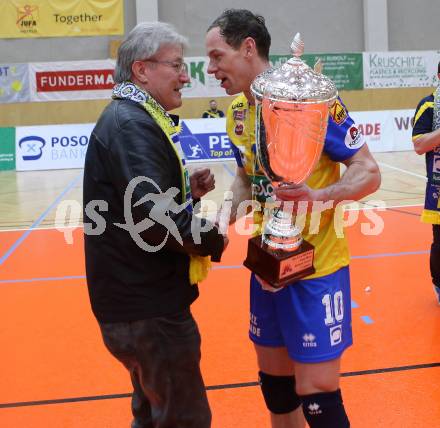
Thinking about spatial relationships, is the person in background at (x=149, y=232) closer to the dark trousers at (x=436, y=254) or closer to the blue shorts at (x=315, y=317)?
the blue shorts at (x=315, y=317)

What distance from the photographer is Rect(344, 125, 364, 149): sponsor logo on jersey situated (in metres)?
1.90

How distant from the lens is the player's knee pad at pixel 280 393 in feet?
7.18

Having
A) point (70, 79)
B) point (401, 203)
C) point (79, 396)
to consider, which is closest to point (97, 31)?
point (70, 79)

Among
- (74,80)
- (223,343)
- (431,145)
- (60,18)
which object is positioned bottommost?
(223,343)

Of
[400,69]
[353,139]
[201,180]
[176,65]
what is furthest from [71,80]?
[353,139]

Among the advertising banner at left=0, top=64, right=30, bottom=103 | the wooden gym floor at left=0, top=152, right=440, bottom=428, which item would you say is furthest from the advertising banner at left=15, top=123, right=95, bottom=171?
the wooden gym floor at left=0, top=152, right=440, bottom=428

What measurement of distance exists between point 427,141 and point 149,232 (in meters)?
2.33

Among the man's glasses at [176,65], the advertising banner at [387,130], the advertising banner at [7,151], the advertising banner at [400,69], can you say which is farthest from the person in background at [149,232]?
the advertising banner at [400,69]

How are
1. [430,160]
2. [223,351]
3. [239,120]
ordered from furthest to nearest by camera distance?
1. [430,160]
2. [223,351]
3. [239,120]

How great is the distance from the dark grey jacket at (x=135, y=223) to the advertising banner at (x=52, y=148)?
441 inches

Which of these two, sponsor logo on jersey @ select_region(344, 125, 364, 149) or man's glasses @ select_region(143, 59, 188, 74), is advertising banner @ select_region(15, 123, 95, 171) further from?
sponsor logo on jersey @ select_region(344, 125, 364, 149)

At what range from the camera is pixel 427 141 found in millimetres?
3512

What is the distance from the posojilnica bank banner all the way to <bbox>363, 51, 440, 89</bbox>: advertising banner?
770 cm

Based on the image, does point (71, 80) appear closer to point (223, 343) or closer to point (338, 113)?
point (223, 343)
